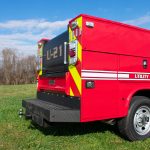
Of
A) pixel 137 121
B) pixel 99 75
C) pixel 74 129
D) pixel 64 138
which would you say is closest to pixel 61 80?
pixel 99 75

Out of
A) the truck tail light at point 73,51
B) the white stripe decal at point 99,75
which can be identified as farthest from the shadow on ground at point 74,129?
the truck tail light at point 73,51

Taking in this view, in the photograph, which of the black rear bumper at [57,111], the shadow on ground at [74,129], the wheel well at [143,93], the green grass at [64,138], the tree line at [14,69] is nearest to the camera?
the black rear bumper at [57,111]

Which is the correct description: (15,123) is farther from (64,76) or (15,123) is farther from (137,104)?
(137,104)

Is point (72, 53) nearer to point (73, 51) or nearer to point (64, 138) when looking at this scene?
point (73, 51)

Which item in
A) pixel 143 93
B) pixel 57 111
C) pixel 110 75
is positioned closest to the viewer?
pixel 57 111

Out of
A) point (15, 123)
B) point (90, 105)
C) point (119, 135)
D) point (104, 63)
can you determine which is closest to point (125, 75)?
point (104, 63)

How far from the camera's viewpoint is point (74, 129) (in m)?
6.86

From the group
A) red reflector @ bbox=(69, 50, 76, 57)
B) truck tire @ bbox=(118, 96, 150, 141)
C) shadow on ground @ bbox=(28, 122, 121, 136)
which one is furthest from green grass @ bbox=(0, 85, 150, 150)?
red reflector @ bbox=(69, 50, 76, 57)

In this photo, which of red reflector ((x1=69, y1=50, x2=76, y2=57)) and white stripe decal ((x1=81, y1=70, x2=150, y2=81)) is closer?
white stripe decal ((x1=81, y1=70, x2=150, y2=81))

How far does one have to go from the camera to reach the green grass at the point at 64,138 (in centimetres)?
558

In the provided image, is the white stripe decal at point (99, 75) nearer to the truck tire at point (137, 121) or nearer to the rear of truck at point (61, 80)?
the rear of truck at point (61, 80)

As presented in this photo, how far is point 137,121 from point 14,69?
57121 mm

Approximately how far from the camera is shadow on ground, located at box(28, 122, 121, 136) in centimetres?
656

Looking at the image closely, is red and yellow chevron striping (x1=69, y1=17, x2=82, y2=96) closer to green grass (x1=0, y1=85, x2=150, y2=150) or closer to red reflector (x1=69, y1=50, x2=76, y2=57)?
red reflector (x1=69, y1=50, x2=76, y2=57)
